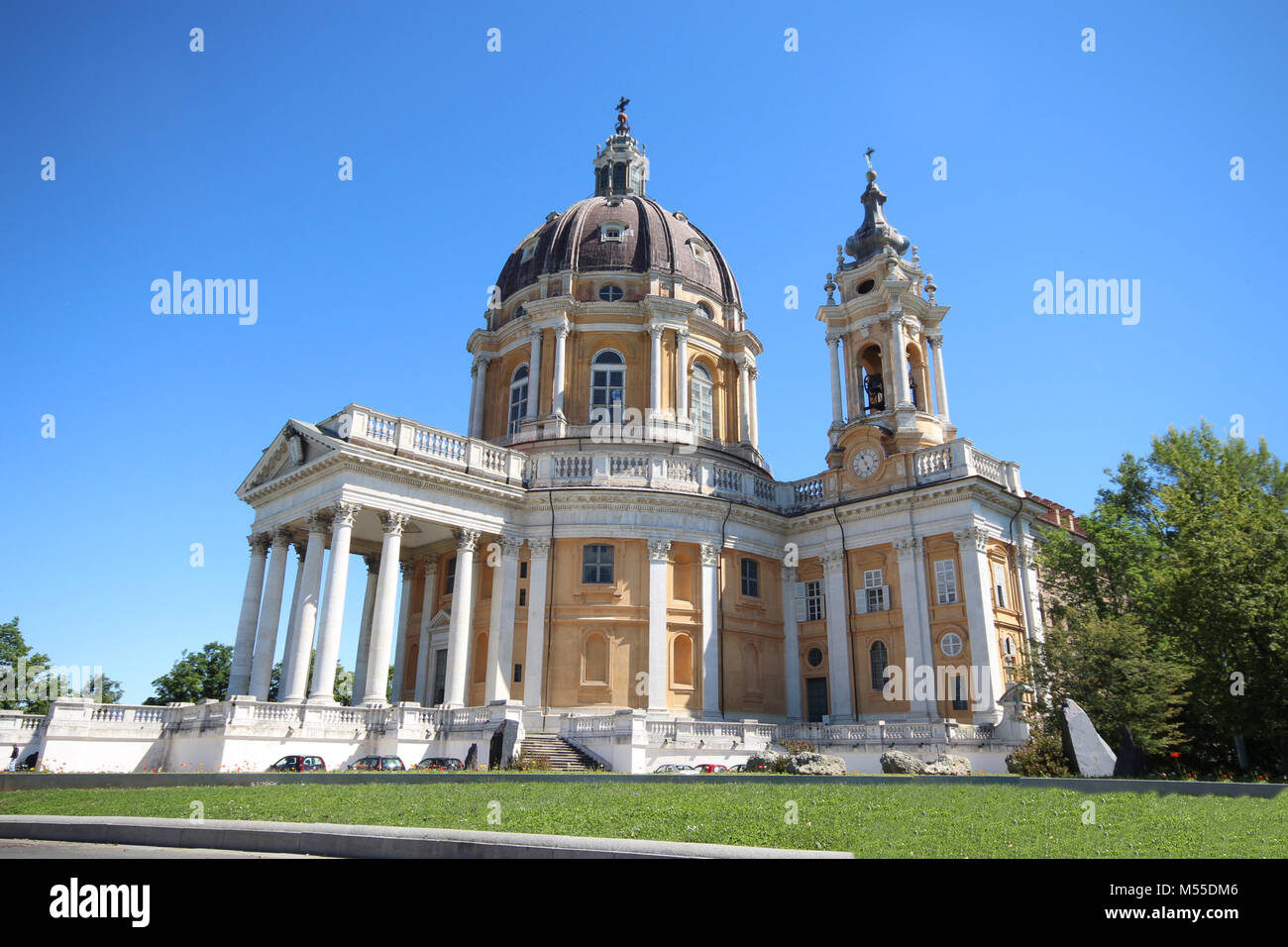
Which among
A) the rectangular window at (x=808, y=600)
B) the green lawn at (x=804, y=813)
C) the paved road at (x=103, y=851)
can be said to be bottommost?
the paved road at (x=103, y=851)

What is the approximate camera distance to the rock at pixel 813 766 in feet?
72.6

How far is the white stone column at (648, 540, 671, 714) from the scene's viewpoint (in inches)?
1293

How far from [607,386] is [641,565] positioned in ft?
36.7

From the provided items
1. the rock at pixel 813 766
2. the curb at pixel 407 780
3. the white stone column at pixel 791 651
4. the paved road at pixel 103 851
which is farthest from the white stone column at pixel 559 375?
the paved road at pixel 103 851

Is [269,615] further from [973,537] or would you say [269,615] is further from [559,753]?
[973,537]

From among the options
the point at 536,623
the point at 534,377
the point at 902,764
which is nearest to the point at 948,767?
the point at 902,764

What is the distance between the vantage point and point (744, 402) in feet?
151

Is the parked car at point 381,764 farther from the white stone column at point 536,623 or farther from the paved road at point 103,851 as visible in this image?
the paved road at point 103,851

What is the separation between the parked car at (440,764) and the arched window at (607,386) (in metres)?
19.1

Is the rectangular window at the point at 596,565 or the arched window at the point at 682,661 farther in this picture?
the rectangular window at the point at 596,565

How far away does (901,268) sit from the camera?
3984 centimetres

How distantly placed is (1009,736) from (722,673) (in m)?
11.8
